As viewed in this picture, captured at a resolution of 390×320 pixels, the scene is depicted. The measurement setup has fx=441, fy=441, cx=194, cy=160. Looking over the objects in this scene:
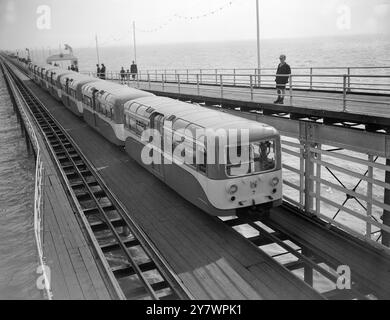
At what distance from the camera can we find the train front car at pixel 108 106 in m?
19.6

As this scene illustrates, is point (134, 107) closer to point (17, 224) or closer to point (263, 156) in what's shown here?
point (263, 156)

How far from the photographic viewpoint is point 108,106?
2114cm

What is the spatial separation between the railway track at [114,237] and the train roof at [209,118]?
3.37m

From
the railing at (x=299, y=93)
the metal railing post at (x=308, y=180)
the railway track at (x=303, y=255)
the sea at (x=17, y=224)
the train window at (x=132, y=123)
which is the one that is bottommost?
the sea at (x=17, y=224)

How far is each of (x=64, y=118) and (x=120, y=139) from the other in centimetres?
1321

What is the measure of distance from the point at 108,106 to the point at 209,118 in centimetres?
972

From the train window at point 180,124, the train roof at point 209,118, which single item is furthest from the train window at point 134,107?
the train window at point 180,124

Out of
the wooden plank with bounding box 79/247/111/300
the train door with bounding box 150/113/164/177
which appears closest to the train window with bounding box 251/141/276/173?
the train door with bounding box 150/113/164/177

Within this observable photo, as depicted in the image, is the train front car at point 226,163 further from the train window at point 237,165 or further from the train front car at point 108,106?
the train front car at point 108,106

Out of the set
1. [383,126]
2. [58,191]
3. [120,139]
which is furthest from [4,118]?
[383,126]

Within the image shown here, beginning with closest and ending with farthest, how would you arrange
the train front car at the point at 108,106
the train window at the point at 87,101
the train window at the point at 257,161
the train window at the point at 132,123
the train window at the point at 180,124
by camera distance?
the train window at the point at 257,161, the train window at the point at 180,124, the train window at the point at 132,123, the train front car at the point at 108,106, the train window at the point at 87,101

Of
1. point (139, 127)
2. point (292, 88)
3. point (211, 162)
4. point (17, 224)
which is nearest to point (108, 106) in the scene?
point (139, 127)

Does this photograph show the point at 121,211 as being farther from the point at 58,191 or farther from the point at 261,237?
the point at 261,237
